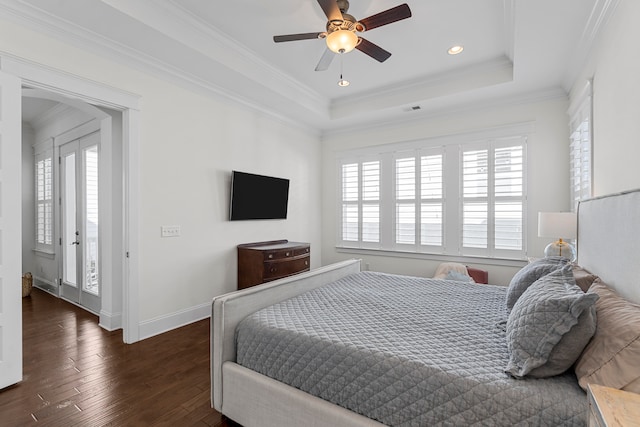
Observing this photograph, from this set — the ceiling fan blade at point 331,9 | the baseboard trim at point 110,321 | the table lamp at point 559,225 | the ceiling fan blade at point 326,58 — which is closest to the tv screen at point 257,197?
the baseboard trim at point 110,321

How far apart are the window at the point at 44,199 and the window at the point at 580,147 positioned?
6.55 metres

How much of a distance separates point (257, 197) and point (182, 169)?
1091 mm

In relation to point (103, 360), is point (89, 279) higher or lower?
higher

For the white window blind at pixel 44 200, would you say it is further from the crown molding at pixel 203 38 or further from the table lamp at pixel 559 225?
the table lamp at pixel 559 225

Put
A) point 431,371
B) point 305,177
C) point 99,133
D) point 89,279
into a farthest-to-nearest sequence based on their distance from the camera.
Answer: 1. point 305,177
2. point 89,279
3. point 99,133
4. point 431,371

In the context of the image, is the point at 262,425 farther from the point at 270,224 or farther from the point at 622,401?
the point at 270,224

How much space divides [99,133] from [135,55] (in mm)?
1244

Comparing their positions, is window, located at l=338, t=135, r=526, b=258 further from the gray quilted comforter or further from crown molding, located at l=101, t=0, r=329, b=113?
the gray quilted comforter

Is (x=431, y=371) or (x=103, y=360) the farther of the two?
(x=103, y=360)

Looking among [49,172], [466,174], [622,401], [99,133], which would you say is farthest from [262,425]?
[49,172]

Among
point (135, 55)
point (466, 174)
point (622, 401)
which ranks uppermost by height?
point (135, 55)

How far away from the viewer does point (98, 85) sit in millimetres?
2604

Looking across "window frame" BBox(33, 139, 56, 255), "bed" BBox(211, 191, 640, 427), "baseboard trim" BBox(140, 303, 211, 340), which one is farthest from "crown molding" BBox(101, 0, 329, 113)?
"window frame" BBox(33, 139, 56, 255)

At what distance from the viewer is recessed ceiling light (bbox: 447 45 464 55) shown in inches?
124
